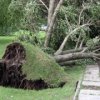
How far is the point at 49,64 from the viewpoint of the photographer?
10.3 meters

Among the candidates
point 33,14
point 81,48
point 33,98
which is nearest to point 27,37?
point 33,14

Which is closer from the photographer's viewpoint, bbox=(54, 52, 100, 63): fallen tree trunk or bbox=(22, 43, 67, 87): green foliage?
bbox=(22, 43, 67, 87): green foliage

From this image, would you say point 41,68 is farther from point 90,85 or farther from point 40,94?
point 90,85

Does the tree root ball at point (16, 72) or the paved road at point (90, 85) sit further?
the tree root ball at point (16, 72)

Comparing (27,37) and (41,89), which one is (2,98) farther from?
(27,37)

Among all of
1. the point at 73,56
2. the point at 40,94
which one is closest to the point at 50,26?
the point at 73,56

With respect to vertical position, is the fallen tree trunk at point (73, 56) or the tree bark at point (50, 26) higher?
the tree bark at point (50, 26)

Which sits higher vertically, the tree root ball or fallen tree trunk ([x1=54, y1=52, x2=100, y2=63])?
the tree root ball

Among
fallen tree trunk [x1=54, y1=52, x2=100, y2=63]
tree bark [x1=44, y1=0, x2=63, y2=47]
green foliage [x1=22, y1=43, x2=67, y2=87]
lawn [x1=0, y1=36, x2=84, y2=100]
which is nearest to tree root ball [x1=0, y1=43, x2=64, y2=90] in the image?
green foliage [x1=22, y1=43, x2=67, y2=87]

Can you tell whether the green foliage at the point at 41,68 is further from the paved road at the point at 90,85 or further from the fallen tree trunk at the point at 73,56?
the fallen tree trunk at the point at 73,56

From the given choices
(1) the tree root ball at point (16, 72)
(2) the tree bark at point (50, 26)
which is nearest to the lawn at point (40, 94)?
(1) the tree root ball at point (16, 72)

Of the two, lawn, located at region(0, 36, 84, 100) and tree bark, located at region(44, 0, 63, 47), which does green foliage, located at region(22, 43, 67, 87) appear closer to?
lawn, located at region(0, 36, 84, 100)

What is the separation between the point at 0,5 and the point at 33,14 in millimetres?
9996

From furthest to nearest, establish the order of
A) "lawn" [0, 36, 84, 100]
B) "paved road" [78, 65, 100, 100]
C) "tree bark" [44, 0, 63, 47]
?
"tree bark" [44, 0, 63, 47], "lawn" [0, 36, 84, 100], "paved road" [78, 65, 100, 100]
